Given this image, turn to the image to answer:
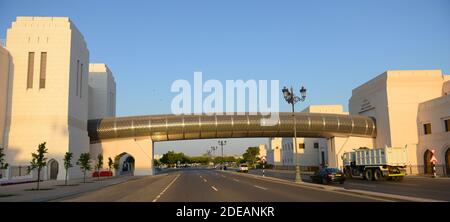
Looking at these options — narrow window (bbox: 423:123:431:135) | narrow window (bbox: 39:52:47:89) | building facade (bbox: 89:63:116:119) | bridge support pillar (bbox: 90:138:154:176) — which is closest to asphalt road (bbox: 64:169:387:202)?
narrow window (bbox: 39:52:47:89)

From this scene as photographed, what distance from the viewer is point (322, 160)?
79438mm

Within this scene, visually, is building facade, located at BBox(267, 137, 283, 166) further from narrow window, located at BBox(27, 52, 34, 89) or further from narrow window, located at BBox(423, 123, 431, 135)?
narrow window, located at BBox(27, 52, 34, 89)

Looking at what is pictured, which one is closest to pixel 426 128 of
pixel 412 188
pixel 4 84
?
pixel 412 188

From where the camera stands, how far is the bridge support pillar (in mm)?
57500

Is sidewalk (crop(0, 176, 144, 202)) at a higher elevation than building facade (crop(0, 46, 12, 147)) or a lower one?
lower

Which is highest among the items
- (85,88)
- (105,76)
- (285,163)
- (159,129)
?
(105,76)

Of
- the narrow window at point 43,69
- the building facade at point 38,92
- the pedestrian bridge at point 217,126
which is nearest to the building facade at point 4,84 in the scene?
the building facade at point 38,92

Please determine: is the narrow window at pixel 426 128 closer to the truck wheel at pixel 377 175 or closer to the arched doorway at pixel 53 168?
the truck wheel at pixel 377 175

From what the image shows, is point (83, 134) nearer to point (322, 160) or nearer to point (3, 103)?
point (3, 103)

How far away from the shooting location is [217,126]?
57344 mm
